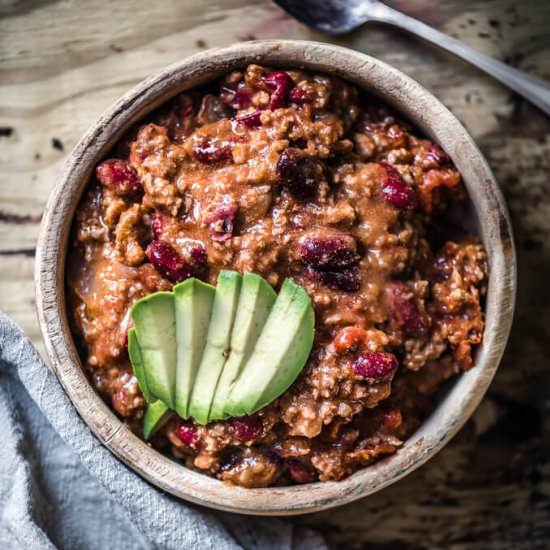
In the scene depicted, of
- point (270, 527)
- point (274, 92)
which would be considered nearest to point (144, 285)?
point (274, 92)

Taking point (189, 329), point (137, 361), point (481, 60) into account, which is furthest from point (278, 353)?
point (481, 60)

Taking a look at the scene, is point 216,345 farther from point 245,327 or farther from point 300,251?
point 300,251

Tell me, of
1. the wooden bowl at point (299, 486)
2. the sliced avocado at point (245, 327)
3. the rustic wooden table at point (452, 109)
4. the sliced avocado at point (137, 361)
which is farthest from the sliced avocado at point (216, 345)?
the rustic wooden table at point (452, 109)

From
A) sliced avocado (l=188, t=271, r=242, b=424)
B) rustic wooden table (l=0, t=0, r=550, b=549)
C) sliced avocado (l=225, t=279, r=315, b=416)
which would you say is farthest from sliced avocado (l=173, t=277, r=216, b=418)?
rustic wooden table (l=0, t=0, r=550, b=549)

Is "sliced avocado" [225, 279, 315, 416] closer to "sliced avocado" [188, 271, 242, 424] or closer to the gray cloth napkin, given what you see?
"sliced avocado" [188, 271, 242, 424]

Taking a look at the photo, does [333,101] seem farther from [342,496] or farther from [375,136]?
[342,496]

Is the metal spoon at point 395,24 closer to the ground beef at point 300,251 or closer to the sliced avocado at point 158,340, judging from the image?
the ground beef at point 300,251
